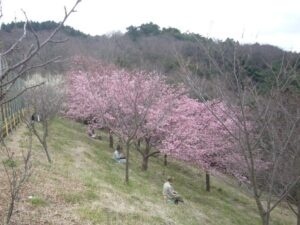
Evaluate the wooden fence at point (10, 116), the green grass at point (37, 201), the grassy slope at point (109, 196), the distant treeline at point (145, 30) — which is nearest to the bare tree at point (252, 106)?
the grassy slope at point (109, 196)

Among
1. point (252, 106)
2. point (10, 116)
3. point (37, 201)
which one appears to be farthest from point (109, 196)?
point (10, 116)

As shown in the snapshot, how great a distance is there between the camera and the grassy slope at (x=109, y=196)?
45.7 feet

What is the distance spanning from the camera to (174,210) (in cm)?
1848

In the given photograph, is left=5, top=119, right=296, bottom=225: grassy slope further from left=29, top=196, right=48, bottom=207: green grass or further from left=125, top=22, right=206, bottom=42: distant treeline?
left=125, top=22, right=206, bottom=42: distant treeline

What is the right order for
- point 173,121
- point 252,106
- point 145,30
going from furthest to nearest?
point 145,30, point 173,121, point 252,106

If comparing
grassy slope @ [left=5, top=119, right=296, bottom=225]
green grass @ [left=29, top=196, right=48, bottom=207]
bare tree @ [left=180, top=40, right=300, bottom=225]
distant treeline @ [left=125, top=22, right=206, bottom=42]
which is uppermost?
distant treeline @ [left=125, top=22, right=206, bottom=42]

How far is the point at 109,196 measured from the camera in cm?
1677

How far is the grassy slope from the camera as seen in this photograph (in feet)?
45.7

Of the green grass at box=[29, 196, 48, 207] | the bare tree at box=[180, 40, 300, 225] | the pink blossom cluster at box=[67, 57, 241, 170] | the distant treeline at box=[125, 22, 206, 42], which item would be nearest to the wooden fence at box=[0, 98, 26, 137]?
the pink blossom cluster at box=[67, 57, 241, 170]

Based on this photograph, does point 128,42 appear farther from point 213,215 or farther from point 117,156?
point 213,215

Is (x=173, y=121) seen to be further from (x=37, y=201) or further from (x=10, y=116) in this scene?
(x=37, y=201)

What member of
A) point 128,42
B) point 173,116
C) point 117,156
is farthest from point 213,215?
Result: point 128,42

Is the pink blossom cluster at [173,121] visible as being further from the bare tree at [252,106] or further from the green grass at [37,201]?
the bare tree at [252,106]

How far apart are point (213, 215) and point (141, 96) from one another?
12.9 metres
